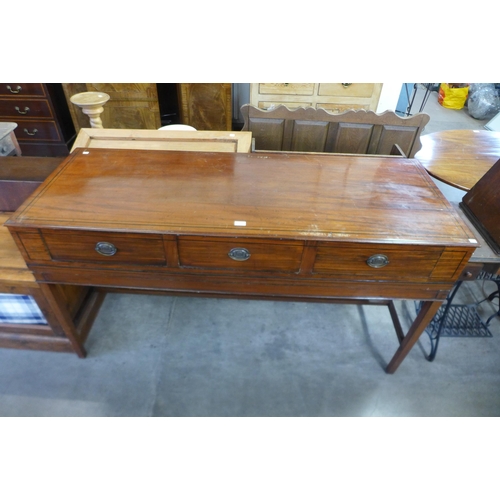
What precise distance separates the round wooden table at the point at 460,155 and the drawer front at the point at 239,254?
1.16 meters

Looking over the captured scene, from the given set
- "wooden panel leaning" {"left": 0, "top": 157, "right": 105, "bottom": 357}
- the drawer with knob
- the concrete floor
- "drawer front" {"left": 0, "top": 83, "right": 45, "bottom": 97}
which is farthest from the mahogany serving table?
"drawer front" {"left": 0, "top": 83, "right": 45, "bottom": 97}

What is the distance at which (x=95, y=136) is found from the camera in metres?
1.63

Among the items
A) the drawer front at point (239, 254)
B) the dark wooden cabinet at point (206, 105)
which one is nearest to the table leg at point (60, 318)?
the drawer front at point (239, 254)

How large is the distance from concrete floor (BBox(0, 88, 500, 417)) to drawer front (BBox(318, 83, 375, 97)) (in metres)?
1.88

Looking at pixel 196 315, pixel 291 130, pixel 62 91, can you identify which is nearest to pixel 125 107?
pixel 62 91

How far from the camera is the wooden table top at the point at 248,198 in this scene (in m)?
1.04

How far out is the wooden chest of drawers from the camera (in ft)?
9.46

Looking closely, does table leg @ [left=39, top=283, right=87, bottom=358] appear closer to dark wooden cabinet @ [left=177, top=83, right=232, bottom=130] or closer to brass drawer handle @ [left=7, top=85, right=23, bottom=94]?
dark wooden cabinet @ [left=177, top=83, right=232, bottom=130]

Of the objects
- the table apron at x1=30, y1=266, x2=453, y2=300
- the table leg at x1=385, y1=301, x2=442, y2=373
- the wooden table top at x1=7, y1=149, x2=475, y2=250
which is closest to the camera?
the wooden table top at x1=7, y1=149, x2=475, y2=250

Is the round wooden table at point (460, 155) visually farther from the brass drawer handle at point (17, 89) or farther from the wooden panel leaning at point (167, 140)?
the brass drawer handle at point (17, 89)

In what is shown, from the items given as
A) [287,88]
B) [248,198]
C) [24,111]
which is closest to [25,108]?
[24,111]

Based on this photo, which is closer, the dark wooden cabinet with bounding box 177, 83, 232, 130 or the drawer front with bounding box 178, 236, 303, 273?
the drawer front with bounding box 178, 236, 303, 273

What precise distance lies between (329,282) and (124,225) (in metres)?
0.70

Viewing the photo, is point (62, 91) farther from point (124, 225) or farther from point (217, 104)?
point (124, 225)
